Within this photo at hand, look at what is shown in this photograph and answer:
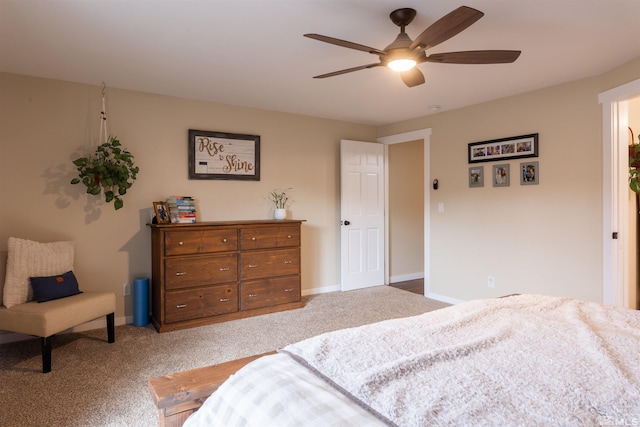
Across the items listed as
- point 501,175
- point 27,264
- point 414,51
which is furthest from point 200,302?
point 501,175

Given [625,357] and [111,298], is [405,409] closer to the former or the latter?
[625,357]

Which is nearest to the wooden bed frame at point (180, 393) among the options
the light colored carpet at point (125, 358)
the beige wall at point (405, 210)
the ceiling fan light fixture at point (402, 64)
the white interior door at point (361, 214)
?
the light colored carpet at point (125, 358)

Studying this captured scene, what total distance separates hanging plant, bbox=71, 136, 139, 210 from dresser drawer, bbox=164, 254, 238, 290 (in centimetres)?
78

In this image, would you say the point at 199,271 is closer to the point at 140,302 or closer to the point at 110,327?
the point at 140,302

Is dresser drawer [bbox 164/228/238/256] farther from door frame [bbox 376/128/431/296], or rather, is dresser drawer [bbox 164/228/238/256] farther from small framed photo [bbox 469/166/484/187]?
small framed photo [bbox 469/166/484/187]

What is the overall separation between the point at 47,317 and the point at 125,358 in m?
0.63

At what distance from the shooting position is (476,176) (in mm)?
4246

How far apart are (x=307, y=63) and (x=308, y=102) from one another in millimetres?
1196

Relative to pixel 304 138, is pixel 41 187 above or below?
below

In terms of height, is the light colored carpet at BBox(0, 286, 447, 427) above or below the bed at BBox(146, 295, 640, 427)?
below

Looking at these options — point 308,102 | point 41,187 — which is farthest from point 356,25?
point 41,187

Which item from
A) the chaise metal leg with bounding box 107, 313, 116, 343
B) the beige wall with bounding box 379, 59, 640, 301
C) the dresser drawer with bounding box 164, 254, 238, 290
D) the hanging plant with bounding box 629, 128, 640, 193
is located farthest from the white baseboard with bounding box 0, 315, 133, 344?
the hanging plant with bounding box 629, 128, 640, 193

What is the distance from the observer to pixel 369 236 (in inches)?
209

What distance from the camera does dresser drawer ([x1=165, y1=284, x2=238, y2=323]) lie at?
3525mm
